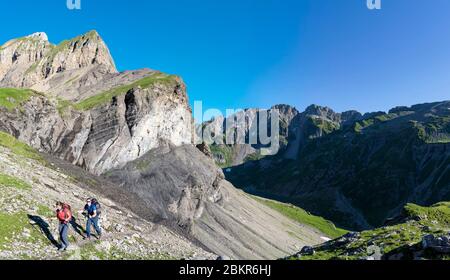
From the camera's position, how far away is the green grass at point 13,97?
100 m

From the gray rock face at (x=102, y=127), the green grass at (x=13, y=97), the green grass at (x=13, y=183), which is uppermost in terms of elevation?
the green grass at (x=13, y=97)

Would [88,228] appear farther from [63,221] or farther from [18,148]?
[18,148]

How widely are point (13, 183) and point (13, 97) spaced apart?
7298cm

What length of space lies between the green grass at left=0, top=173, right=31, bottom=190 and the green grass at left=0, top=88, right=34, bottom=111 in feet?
215

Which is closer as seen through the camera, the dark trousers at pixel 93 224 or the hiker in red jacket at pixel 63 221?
the hiker in red jacket at pixel 63 221

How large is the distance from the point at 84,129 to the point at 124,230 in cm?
7044

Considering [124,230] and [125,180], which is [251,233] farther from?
[124,230]

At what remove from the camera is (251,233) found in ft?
389

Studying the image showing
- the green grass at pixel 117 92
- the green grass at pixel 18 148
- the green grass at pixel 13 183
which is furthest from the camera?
the green grass at pixel 117 92

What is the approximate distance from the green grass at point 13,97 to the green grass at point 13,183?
65.4m

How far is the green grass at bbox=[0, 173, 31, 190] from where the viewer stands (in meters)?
40.5

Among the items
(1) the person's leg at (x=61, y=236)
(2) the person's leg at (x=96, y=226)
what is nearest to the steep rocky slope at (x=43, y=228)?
(1) the person's leg at (x=61, y=236)

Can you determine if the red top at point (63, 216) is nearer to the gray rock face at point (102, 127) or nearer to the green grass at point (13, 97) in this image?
the gray rock face at point (102, 127)
